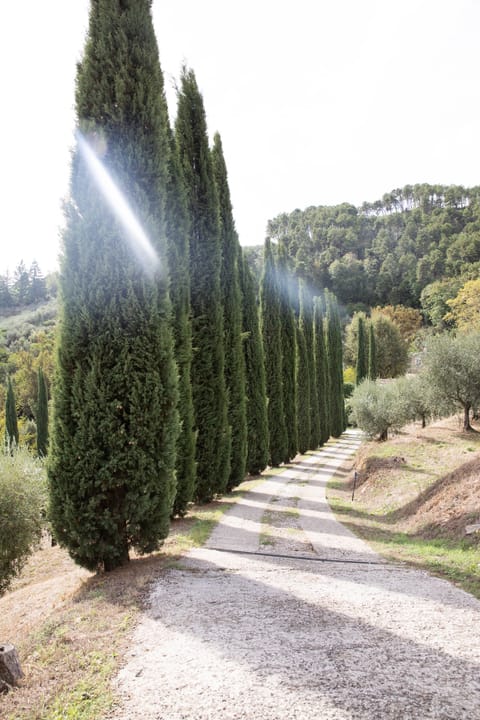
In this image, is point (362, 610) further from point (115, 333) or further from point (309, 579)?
Answer: point (115, 333)

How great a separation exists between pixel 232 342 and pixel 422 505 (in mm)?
6334

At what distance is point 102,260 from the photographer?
19.4ft

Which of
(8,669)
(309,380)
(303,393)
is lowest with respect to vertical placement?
(303,393)

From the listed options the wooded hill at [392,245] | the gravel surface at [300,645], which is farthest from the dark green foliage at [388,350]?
the gravel surface at [300,645]

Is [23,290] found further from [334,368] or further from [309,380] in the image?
[309,380]

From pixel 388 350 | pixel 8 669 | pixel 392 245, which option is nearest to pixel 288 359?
pixel 8 669

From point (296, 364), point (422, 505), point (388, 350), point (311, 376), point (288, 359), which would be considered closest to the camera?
point (422, 505)

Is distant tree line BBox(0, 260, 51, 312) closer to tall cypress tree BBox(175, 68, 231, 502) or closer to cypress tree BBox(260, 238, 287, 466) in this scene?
cypress tree BBox(260, 238, 287, 466)

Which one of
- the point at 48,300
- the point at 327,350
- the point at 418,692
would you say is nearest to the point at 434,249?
the point at 327,350

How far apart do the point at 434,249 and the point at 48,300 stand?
2929 inches

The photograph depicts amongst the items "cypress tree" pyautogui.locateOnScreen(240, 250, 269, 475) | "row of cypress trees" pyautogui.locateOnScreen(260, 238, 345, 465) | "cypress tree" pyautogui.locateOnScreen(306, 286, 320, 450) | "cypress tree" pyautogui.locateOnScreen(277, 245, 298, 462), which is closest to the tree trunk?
"cypress tree" pyautogui.locateOnScreen(240, 250, 269, 475)

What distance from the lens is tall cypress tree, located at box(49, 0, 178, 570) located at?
5676mm

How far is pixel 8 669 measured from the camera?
10.5 ft

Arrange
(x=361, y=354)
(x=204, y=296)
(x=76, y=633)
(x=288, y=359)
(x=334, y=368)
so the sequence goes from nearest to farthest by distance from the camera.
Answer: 1. (x=76, y=633)
2. (x=204, y=296)
3. (x=288, y=359)
4. (x=334, y=368)
5. (x=361, y=354)
